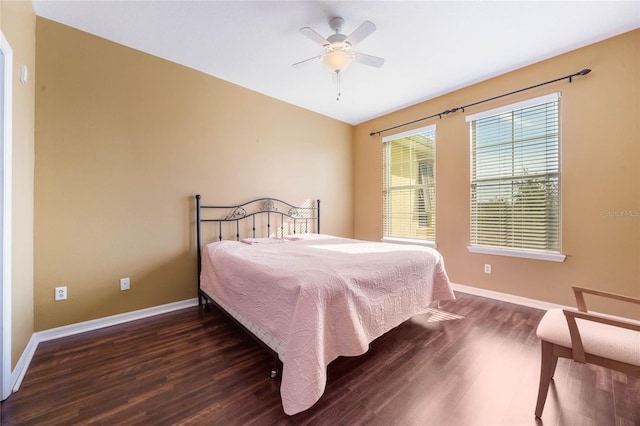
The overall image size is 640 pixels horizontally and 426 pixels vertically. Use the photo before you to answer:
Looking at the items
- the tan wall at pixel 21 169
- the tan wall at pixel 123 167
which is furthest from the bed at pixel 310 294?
the tan wall at pixel 21 169

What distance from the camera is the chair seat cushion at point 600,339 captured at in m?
1.14

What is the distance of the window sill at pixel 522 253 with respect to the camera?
2639 mm

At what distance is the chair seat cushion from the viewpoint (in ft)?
3.75

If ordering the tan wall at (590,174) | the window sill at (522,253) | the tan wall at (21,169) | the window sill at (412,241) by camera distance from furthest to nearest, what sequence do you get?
the window sill at (412,241) → the window sill at (522,253) → the tan wall at (590,174) → the tan wall at (21,169)

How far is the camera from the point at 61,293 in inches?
84.6

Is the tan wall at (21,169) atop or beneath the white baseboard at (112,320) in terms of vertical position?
atop

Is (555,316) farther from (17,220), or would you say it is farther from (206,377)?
(17,220)

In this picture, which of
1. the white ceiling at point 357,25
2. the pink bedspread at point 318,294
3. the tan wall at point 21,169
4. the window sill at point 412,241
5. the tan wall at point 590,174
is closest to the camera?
the pink bedspread at point 318,294

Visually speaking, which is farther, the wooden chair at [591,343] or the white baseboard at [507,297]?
the white baseboard at [507,297]

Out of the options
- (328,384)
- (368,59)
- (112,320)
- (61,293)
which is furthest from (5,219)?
(368,59)

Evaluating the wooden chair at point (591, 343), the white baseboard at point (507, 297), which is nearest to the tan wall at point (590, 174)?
the white baseboard at point (507, 297)

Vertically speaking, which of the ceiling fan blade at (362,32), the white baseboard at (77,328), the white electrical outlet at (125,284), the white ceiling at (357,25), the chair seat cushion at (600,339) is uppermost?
the white ceiling at (357,25)

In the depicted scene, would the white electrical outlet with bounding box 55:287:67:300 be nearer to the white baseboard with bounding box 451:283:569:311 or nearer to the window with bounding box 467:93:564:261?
the white baseboard with bounding box 451:283:569:311

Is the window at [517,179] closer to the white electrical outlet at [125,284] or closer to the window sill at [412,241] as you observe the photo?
the window sill at [412,241]
